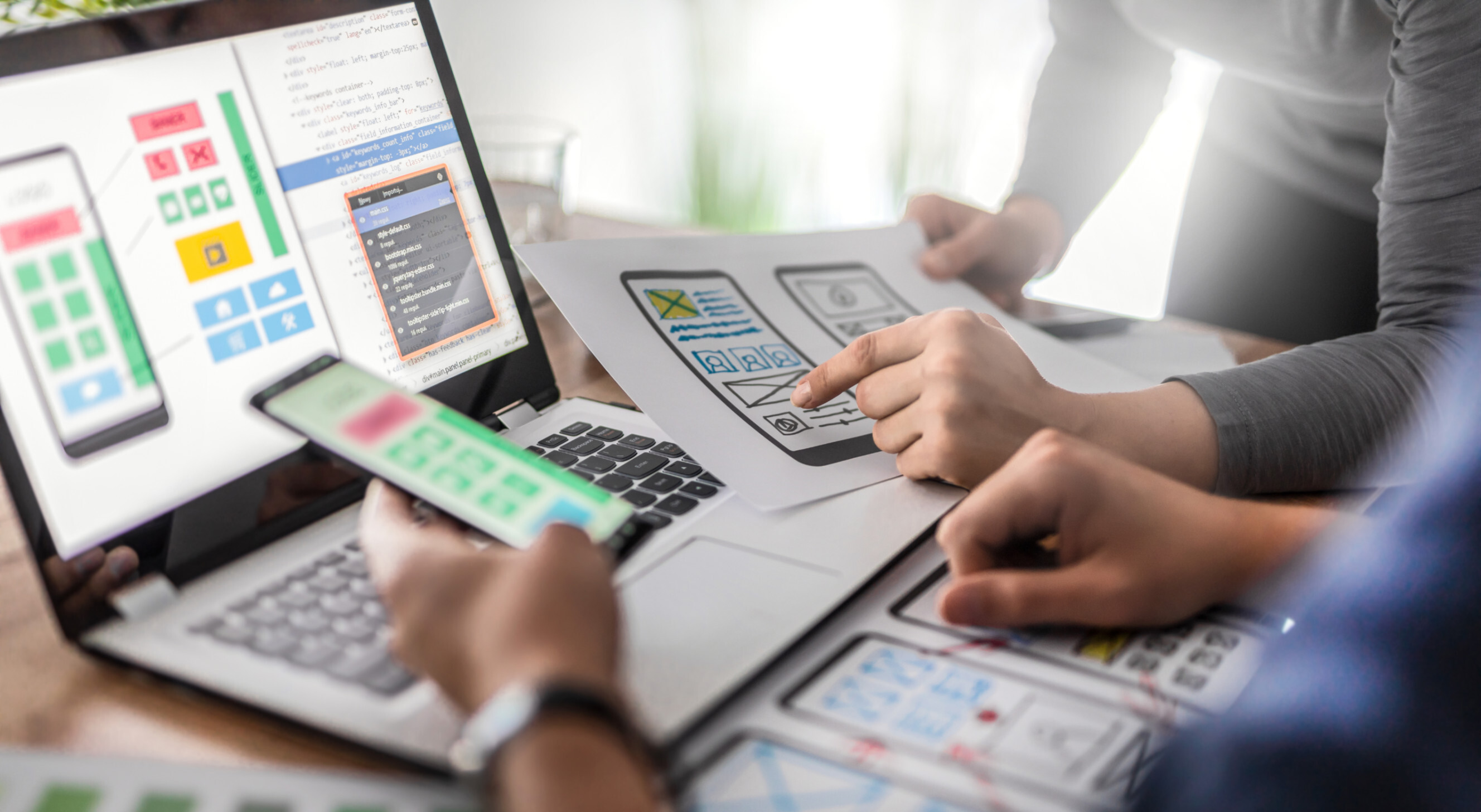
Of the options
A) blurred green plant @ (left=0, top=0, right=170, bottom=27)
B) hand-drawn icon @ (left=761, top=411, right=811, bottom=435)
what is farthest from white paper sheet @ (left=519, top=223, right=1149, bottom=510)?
blurred green plant @ (left=0, top=0, right=170, bottom=27)

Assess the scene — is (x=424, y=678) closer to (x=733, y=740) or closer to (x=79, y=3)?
(x=733, y=740)

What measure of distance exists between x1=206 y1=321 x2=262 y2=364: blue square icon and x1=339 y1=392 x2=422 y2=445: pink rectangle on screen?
3.8 inches

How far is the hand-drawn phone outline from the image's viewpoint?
1.81 ft

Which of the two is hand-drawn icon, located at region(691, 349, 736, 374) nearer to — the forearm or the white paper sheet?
the white paper sheet

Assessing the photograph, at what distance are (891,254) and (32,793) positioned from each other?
27.3 inches

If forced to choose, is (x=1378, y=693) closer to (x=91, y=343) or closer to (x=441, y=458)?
(x=441, y=458)

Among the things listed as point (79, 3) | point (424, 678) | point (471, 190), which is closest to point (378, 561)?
point (424, 678)

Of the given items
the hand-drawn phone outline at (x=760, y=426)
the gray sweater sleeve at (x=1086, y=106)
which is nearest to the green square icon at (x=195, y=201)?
the hand-drawn phone outline at (x=760, y=426)

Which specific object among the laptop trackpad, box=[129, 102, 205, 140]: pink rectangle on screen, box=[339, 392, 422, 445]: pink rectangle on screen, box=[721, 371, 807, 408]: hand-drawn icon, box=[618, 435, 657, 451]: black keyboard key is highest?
box=[129, 102, 205, 140]: pink rectangle on screen

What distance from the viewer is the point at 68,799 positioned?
12.0 inches

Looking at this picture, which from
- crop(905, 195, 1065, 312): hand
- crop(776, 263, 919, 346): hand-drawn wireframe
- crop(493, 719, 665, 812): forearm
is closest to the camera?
crop(493, 719, 665, 812): forearm

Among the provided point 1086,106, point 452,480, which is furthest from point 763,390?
point 1086,106

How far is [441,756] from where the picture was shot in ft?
1.06

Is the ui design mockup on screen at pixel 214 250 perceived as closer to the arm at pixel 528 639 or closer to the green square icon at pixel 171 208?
the green square icon at pixel 171 208
